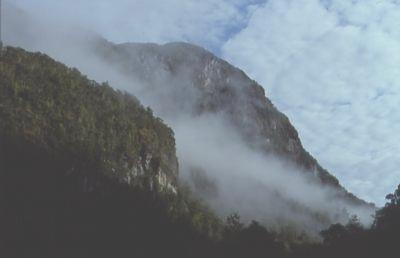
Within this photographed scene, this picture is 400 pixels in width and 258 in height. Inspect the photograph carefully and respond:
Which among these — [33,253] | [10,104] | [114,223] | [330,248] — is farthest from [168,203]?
[330,248]

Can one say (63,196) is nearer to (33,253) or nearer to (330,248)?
(33,253)

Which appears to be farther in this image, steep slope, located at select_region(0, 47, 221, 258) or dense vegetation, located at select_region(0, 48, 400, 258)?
steep slope, located at select_region(0, 47, 221, 258)

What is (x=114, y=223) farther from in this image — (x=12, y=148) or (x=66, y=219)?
(x=12, y=148)

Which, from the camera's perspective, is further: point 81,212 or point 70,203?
point 70,203

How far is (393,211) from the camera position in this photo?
9994cm

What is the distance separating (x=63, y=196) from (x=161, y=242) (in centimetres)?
4161

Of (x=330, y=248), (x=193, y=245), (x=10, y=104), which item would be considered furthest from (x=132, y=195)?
(x=330, y=248)

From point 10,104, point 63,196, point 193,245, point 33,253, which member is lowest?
point 33,253

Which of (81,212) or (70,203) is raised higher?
(70,203)

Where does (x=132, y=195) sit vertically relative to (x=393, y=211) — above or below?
above

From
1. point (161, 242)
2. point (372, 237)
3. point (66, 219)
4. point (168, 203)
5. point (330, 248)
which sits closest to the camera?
point (372, 237)

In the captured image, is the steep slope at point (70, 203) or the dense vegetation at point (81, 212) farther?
the steep slope at point (70, 203)

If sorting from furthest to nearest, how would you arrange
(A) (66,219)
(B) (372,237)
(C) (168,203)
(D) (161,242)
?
(C) (168,203) → (A) (66,219) → (D) (161,242) → (B) (372,237)

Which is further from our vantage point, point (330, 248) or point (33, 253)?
point (33, 253)
